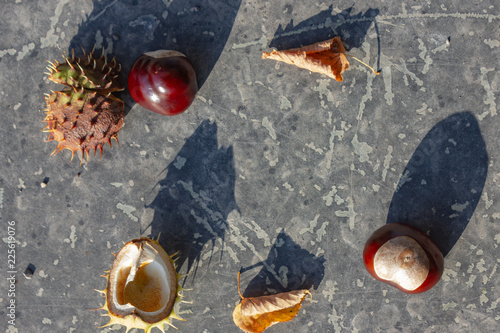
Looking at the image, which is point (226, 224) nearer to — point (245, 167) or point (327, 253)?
point (245, 167)

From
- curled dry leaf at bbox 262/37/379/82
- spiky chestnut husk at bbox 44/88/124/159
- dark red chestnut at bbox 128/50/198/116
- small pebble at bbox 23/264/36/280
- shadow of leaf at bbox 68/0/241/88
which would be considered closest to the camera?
spiky chestnut husk at bbox 44/88/124/159

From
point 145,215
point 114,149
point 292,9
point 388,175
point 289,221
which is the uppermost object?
point 292,9

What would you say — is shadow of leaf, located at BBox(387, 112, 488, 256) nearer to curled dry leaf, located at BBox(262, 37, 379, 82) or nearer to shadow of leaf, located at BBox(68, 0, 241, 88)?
A: curled dry leaf, located at BBox(262, 37, 379, 82)

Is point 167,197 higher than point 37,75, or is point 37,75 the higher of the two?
point 37,75

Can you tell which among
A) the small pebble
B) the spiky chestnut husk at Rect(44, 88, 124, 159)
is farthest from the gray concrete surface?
the spiky chestnut husk at Rect(44, 88, 124, 159)

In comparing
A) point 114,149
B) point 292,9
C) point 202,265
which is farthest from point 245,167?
point 292,9
